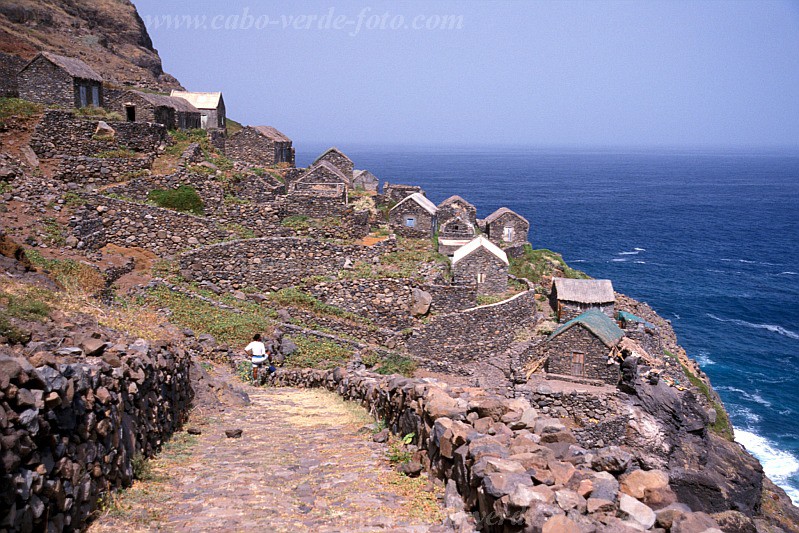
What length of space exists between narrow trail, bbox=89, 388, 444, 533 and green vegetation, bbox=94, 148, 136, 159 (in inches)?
660

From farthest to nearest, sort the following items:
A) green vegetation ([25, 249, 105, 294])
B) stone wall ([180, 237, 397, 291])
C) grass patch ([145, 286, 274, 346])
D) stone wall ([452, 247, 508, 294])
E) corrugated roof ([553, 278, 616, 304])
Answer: corrugated roof ([553, 278, 616, 304]), stone wall ([452, 247, 508, 294]), stone wall ([180, 237, 397, 291]), grass patch ([145, 286, 274, 346]), green vegetation ([25, 249, 105, 294])

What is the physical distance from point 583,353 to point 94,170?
68.4 ft

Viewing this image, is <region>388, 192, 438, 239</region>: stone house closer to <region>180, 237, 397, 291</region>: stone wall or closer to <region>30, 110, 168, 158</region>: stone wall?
<region>180, 237, 397, 291</region>: stone wall

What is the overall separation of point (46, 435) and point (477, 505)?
4332 mm

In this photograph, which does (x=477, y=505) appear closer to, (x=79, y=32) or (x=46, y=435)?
(x=46, y=435)

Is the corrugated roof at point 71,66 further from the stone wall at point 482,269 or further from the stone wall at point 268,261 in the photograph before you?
the stone wall at point 482,269

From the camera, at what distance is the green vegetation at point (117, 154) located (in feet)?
80.0

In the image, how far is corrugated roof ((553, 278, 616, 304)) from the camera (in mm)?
32031

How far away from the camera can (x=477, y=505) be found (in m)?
6.54

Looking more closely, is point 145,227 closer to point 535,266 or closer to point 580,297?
point 580,297

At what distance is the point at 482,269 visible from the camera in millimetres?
29906

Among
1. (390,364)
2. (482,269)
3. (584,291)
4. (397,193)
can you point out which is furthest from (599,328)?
(397,193)

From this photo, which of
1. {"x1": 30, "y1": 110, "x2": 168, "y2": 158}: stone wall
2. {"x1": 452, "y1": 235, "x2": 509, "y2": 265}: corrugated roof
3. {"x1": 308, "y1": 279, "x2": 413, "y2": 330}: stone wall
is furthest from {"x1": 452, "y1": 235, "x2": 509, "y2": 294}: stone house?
{"x1": 30, "y1": 110, "x2": 168, "y2": 158}: stone wall

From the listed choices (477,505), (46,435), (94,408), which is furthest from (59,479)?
(477,505)
